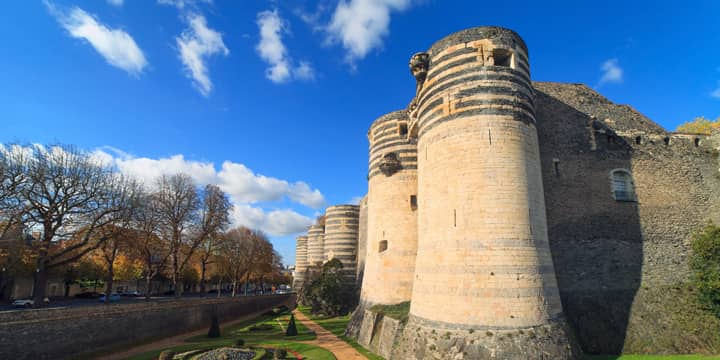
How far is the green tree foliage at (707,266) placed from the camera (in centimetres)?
1532

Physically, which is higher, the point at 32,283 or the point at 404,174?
the point at 404,174

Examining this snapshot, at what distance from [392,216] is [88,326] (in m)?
17.2

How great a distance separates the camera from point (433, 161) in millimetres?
14805

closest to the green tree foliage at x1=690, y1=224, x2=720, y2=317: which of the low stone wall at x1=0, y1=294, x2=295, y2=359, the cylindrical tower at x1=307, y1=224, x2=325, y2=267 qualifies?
the low stone wall at x1=0, y1=294, x2=295, y2=359

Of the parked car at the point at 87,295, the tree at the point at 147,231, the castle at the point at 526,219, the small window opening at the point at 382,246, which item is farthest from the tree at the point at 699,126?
the parked car at the point at 87,295

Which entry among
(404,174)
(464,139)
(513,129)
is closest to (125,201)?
(404,174)

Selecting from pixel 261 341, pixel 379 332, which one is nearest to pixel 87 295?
pixel 261 341

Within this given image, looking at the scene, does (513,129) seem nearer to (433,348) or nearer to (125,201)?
(433,348)

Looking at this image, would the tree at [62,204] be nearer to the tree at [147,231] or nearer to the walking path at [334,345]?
the tree at [147,231]

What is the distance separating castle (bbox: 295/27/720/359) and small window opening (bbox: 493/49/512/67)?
0.10 meters

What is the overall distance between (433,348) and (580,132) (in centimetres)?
1368

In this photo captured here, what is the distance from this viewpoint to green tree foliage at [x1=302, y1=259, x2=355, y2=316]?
101 ft

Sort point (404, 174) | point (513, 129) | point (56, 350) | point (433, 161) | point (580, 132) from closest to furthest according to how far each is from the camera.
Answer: point (513, 129), point (433, 161), point (56, 350), point (580, 132), point (404, 174)

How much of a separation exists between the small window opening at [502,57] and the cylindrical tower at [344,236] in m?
26.7
